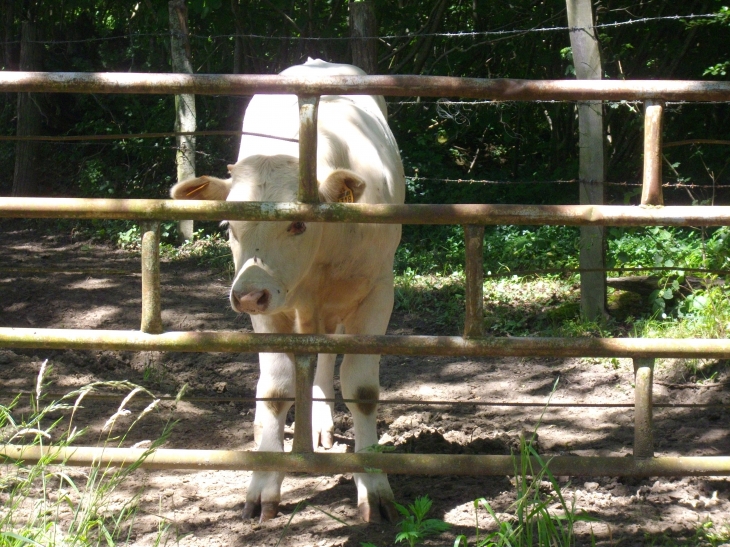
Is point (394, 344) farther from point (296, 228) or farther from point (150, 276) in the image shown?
point (150, 276)

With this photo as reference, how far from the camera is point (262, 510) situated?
3053 mm

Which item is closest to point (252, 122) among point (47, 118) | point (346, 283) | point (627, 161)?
point (346, 283)

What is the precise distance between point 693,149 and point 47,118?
881cm

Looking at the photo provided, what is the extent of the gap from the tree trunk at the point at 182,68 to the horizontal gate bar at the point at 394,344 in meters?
5.40

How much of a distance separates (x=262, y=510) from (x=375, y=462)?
76cm

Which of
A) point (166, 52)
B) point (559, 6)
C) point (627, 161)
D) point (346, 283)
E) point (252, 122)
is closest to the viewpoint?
point (346, 283)

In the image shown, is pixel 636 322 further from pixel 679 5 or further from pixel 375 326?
pixel 679 5

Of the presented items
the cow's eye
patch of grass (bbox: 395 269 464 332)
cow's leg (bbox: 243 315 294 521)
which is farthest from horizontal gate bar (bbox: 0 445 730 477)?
patch of grass (bbox: 395 269 464 332)

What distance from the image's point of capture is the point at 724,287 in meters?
5.10

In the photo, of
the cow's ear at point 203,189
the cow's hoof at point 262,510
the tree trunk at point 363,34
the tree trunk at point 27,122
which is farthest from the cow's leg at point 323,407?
the tree trunk at point 27,122

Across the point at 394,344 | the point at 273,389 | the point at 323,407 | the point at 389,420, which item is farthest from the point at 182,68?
the point at 394,344

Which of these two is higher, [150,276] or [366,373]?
[150,276]

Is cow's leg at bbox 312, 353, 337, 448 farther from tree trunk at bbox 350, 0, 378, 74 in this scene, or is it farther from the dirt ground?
tree trunk at bbox 350, 0, 378, 74

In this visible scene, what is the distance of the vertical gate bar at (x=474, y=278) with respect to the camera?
2473 mm
